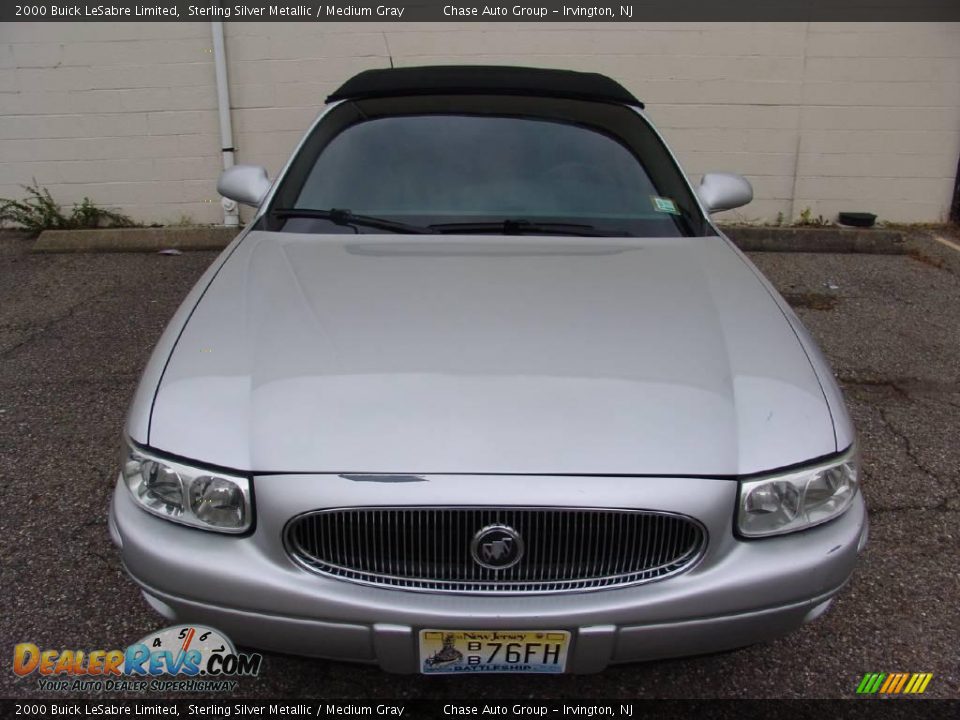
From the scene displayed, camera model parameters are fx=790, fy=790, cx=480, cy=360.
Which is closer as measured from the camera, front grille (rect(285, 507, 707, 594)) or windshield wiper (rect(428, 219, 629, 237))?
front grille (rect(285, 507, 707, 594))

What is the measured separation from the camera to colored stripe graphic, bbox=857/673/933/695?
2215mm

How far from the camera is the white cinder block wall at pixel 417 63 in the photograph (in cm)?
643

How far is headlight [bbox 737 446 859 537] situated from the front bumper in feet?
0.12

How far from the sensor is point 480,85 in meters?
3.33

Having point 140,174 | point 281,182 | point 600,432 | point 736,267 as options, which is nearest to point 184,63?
point 140,174

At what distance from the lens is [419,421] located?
70.3 inches

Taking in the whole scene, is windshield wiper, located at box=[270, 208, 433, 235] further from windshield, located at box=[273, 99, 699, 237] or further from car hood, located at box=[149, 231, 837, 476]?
car hood, located at box=[149, 231, 837, 476]

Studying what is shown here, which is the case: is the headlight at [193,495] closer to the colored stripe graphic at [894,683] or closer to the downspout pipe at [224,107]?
the colored stripe graphic at [894,683]

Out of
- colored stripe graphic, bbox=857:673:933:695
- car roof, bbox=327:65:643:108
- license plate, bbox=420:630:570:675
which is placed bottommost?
colored stripe graphic, bbox=857:673:933:695

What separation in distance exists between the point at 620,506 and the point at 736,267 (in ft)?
4.19
